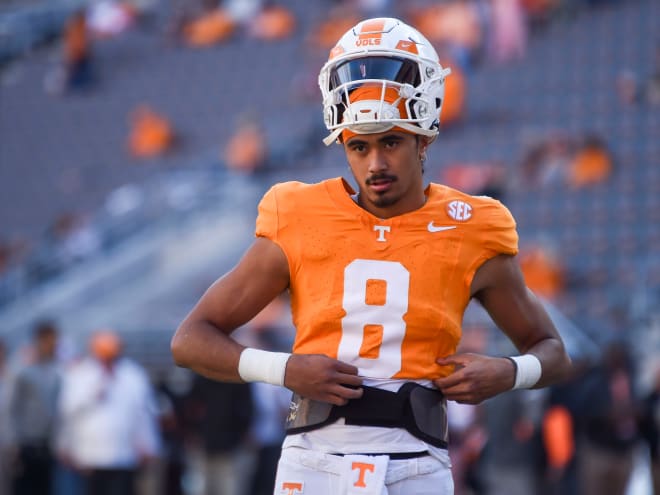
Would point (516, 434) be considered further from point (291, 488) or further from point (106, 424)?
point (291, 488)

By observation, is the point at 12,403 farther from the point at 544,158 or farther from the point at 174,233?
the point at 544,158

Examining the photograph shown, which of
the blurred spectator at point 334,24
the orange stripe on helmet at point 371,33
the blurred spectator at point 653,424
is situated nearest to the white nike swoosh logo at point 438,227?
the orange stripe on helmet at point 371,33

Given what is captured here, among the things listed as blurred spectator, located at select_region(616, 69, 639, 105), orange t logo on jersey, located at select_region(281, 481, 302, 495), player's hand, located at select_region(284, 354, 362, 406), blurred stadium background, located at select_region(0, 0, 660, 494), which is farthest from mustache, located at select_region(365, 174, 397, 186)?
blurred spectator, located at select_region(616, 69, 639, 105)

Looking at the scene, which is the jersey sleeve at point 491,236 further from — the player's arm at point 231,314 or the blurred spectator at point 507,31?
the blurred spectator at point 507,31

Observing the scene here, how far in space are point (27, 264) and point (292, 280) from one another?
1364cm

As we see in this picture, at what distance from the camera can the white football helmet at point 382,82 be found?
331 centimetres

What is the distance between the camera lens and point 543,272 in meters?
13.4

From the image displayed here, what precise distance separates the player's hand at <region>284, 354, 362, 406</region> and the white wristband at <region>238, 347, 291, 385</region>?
0.03m

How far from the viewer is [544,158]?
15.3 meters

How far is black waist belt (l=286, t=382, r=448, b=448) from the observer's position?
3.24 meters

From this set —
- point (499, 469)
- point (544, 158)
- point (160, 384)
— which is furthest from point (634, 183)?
point (160, 384)

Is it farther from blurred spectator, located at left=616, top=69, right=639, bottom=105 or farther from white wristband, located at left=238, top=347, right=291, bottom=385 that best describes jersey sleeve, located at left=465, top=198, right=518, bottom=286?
blurred spectator, located at left=616, top=69, right=639, bottom=105

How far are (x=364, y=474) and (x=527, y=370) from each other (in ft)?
1.78

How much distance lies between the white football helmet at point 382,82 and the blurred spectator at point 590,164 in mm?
11741
